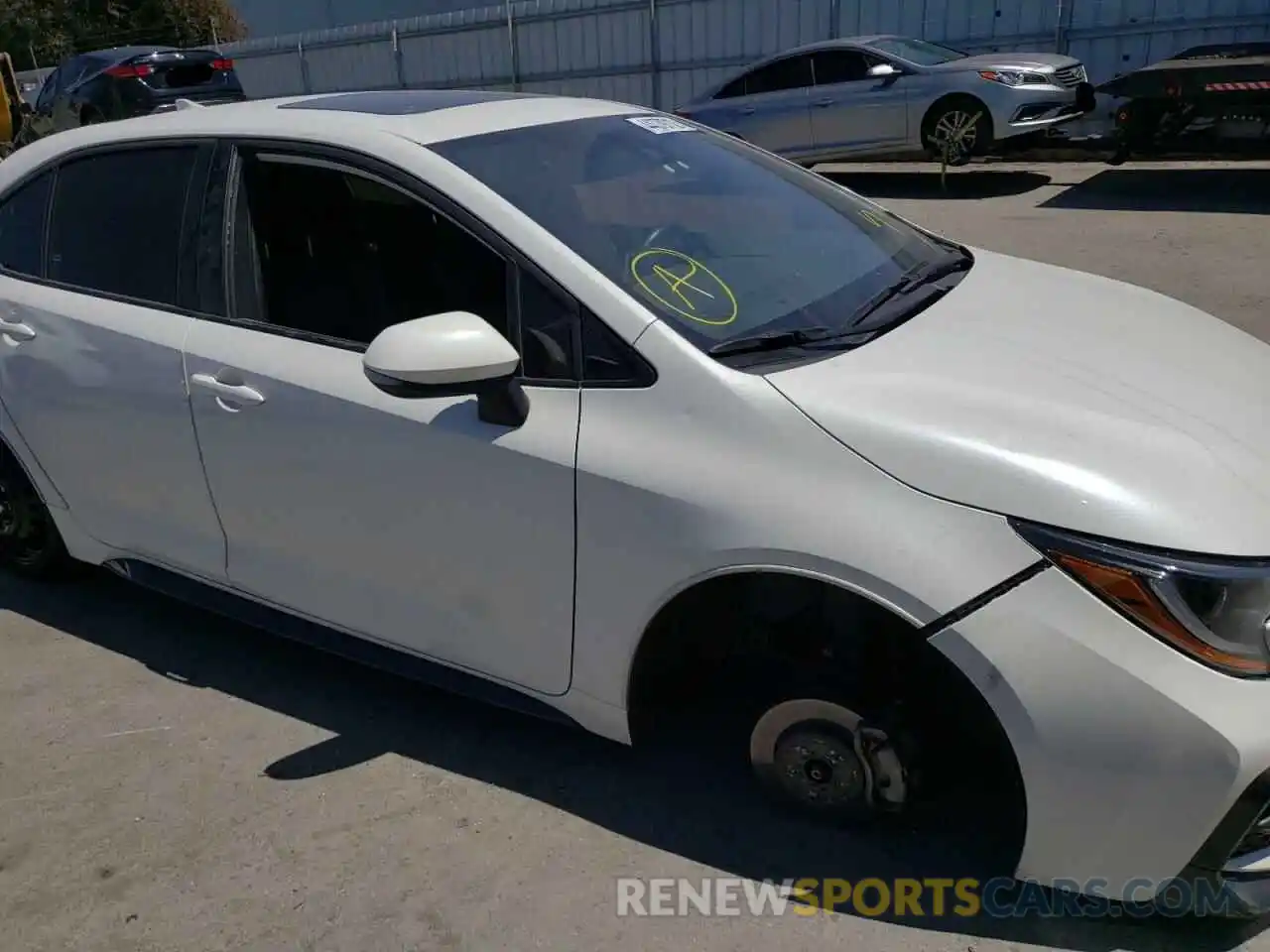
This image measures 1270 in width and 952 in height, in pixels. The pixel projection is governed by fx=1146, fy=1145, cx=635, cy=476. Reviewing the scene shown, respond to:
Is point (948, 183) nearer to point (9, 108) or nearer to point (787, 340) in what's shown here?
point (787, 340)

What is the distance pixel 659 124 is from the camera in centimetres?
346

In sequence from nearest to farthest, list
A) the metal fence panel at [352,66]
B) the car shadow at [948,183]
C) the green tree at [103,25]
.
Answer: the car shadow at [948,183]
the metal fence panel at [352,66]
the green tree at [103,25]

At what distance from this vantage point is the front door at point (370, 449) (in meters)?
2.66

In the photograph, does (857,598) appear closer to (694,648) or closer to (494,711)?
(694,648)

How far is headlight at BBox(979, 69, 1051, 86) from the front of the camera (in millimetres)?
11180

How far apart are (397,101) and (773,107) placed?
32.5ft

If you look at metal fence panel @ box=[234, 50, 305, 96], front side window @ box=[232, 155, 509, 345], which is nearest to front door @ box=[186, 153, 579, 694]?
front side window @ box=[232, 155, 509, 345]

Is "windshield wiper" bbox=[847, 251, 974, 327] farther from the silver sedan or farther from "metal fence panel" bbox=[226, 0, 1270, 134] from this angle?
"metal fence panel" bbox=[226, 0, 1270, 134]

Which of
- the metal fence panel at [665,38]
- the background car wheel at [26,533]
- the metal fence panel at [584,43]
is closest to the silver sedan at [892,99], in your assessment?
the metal fence panel at [665,38]

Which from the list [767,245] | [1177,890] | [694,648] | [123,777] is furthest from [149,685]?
[1177,890]

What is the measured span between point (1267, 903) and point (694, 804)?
49.8 inches

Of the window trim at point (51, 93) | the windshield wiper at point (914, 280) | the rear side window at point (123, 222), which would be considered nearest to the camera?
the windshield wiper at point (914, 280)

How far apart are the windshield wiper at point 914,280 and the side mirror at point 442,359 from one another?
836 mm

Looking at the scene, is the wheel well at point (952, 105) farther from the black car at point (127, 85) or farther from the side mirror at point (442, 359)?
the side mirror at point (442, 359)
